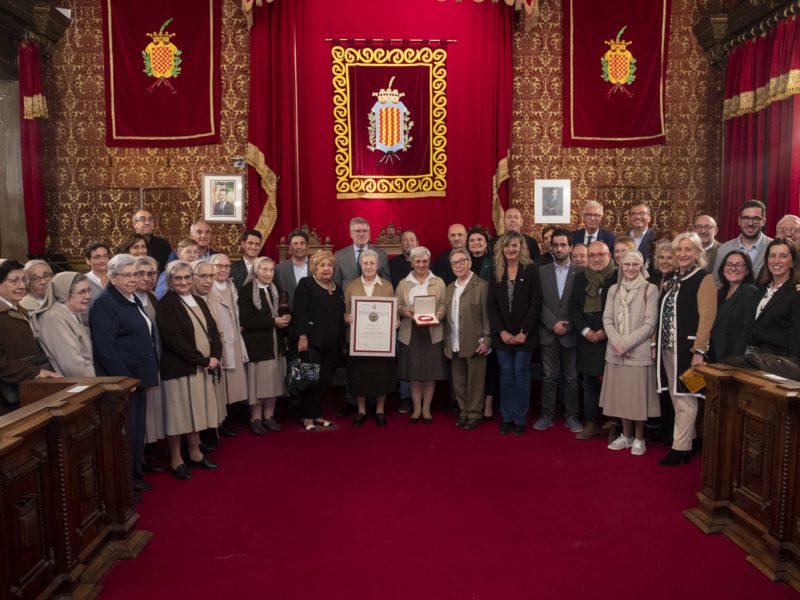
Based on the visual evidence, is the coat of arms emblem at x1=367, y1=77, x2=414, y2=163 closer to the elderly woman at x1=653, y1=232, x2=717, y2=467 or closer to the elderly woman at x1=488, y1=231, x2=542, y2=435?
the elderly woman at x1=488, y1=231, x2=542, y2=435

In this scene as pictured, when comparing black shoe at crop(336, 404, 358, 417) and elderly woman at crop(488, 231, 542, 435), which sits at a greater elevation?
elderly woman at crop(488, 231, 542, 435)

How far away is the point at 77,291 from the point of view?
151 inches

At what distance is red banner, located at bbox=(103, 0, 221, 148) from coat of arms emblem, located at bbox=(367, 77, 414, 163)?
2.06 metres

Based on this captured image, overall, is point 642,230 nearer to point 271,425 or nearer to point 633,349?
point 633,349

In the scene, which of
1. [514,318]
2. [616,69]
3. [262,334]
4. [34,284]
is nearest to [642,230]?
[514,318]

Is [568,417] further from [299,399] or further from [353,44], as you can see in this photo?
[353,44]

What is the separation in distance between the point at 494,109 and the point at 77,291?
20.0ft

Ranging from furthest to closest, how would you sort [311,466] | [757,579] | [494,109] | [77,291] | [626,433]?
1. [494,109]
2. [626,433]
3. [311,466]
4. [77,291]
5. [757,579]

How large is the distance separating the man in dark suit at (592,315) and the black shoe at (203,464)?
9.68 feet

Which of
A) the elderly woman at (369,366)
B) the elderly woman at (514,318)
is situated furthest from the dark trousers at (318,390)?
the elderly woman at (514,318)

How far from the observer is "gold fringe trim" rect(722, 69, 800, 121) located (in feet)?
21.7

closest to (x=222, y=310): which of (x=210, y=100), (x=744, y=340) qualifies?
(x=744, y=340)

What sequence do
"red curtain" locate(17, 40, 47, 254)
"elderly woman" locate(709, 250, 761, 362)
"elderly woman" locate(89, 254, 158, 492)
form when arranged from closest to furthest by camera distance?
1. "elderly woman" locate(89, 254, 158, 492)
2. "elderly woman" locate(709, 250, 761, 362)
3. "red curtain" locate(17, 40, 47, 254)

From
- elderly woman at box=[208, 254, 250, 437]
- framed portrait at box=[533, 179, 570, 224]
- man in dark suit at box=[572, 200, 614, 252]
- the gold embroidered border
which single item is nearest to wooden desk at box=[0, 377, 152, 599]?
elderly woman at box=[208, 254, 250, 437]
